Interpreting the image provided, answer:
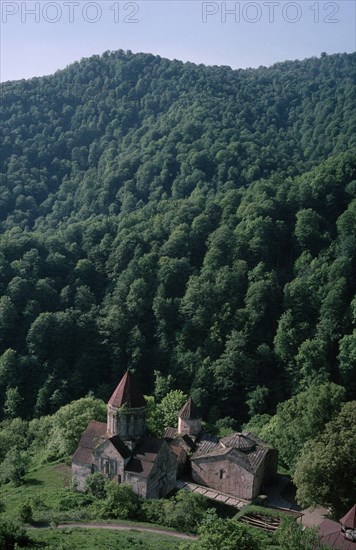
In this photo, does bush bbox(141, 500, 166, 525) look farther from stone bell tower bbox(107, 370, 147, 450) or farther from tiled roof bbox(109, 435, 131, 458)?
stone bell tower bbox(107, 370, 147, 450)

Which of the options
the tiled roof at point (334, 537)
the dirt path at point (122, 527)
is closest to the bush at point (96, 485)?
the dirt path at point (122, 527)

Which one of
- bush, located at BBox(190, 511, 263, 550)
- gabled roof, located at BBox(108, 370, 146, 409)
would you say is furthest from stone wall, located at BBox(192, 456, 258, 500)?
bush, located at BBox(190, 511, 263, 550)

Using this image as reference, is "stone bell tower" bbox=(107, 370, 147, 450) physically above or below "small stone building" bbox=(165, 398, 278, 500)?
above

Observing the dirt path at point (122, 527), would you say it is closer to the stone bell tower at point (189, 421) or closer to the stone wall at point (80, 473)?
the stone wall at point (80, 473)

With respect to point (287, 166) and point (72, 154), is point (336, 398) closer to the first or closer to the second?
point (287, 166)

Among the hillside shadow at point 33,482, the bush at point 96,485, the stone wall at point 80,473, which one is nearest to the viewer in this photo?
the bush at point 96,485
